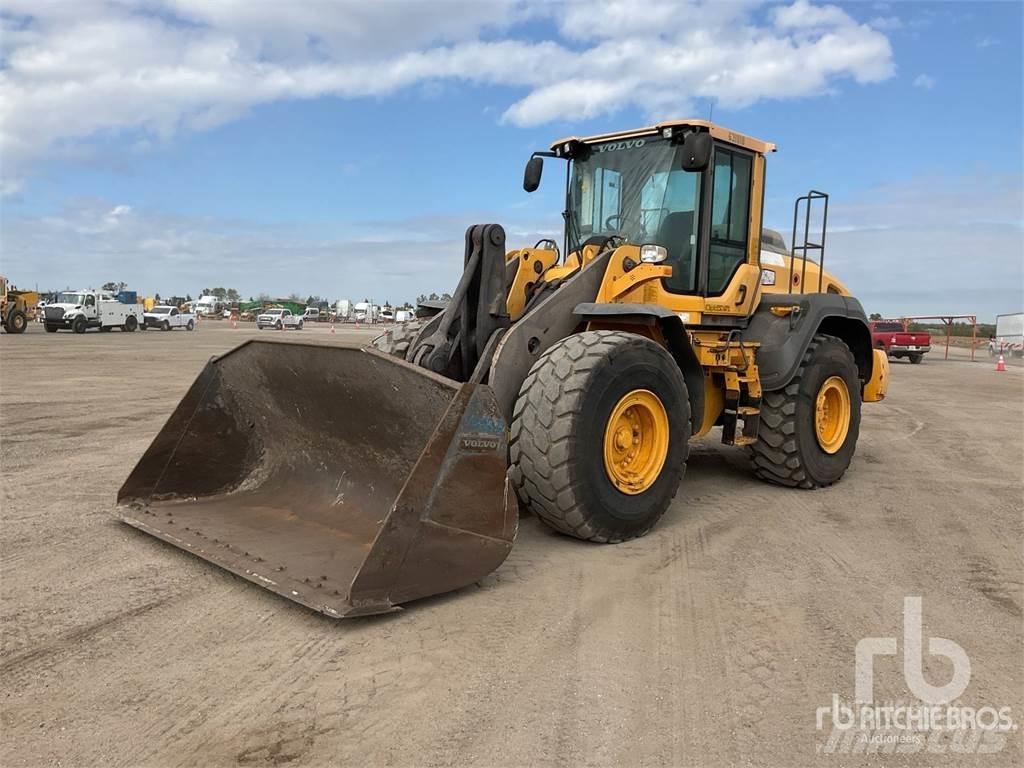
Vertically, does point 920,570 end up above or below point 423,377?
below

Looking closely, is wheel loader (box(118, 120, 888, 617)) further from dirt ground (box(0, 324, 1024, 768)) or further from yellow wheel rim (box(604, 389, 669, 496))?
dirt ground (box(0, 324, 1024, 768))

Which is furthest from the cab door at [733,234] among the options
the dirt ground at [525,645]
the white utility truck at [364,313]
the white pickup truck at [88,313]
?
the white utility truck at [364,313]

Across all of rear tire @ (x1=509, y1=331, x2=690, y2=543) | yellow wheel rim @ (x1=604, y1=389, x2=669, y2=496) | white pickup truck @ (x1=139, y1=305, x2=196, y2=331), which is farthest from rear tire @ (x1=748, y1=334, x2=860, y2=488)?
white pickup truck @ (x1=139, y1=305, x2=196, y2=331)

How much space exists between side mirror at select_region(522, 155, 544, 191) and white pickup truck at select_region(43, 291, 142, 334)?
3518 cm

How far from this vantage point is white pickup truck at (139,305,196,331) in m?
42.8

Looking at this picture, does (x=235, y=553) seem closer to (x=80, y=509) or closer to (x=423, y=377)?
(x=423, y=377)

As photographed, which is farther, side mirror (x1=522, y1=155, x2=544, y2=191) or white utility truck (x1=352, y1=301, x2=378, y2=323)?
white utility truck (x1=352, y1=301, x2=378, y2=323)

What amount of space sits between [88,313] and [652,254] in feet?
123

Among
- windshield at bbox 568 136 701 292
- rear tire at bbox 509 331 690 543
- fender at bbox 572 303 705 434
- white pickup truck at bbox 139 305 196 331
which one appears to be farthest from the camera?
white pickup truck at bbox 139 305 196 331

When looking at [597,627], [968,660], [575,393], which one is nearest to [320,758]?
[597,627]

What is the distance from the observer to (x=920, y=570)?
4.54m

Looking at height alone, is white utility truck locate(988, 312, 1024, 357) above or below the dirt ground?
above

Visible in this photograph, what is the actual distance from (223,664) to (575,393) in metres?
2.20

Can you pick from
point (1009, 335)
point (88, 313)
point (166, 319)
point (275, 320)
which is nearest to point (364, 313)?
point (275, 320)
